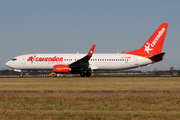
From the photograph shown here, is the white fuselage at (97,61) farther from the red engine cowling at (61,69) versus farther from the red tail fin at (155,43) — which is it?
the red engine cowling at (61,69)

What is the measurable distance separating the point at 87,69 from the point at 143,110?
3083cm

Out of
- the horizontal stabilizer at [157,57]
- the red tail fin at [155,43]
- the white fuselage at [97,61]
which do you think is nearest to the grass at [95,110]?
the horizontal stabilizer at [157,57]

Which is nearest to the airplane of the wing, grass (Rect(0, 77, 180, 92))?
the wing

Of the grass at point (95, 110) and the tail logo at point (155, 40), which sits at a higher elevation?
the tail logo at point (155, 40)

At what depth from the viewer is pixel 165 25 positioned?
42844mm

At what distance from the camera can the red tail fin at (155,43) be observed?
42.8 m

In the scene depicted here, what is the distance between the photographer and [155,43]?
42812mm

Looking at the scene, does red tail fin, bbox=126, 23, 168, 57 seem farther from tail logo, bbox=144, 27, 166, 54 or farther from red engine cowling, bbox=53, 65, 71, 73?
red engine cowling, bbox=53, 65, 71, 73

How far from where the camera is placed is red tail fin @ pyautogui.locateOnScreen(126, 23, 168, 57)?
1684 inches

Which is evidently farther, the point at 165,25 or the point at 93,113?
the point at 165,25

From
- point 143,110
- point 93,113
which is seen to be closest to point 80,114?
point 93,113

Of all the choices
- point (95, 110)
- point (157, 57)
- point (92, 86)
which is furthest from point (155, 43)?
point (95, 110)

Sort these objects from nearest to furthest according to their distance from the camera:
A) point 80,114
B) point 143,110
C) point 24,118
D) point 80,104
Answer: point 24,118
point 80,114
point 143,110
point 80,104

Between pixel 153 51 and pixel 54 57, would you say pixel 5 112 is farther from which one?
pixel 153 51
